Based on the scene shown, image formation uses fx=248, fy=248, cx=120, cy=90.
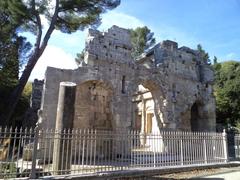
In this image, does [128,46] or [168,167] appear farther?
[128,46]

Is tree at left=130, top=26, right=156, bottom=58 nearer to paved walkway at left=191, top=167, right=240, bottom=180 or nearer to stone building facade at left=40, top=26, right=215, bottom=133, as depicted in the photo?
stone building facade at left=40, top=26, right=215, bottom=133

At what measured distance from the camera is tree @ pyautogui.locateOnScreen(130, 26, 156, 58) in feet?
99.8

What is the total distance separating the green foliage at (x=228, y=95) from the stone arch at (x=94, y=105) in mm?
16853

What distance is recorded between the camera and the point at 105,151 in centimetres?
967

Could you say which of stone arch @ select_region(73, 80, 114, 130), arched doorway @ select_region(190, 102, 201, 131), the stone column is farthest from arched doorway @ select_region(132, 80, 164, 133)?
the stone column

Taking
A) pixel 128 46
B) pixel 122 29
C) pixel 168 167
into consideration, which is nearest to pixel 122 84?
pixel 128 46

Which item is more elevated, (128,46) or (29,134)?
(128,46)

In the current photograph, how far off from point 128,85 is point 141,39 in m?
17.0

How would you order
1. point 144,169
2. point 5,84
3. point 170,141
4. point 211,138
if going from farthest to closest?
1. point 5,84
2. point 211,138
3. point 170,141
4. point 144,169

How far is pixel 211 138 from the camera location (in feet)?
37.0

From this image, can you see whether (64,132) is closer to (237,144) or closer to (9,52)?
(237,144)

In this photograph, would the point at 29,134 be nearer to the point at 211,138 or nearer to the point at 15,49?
the point at 211,138

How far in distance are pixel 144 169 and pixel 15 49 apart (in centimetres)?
1379

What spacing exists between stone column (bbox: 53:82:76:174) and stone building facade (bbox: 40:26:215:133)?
162 inches
